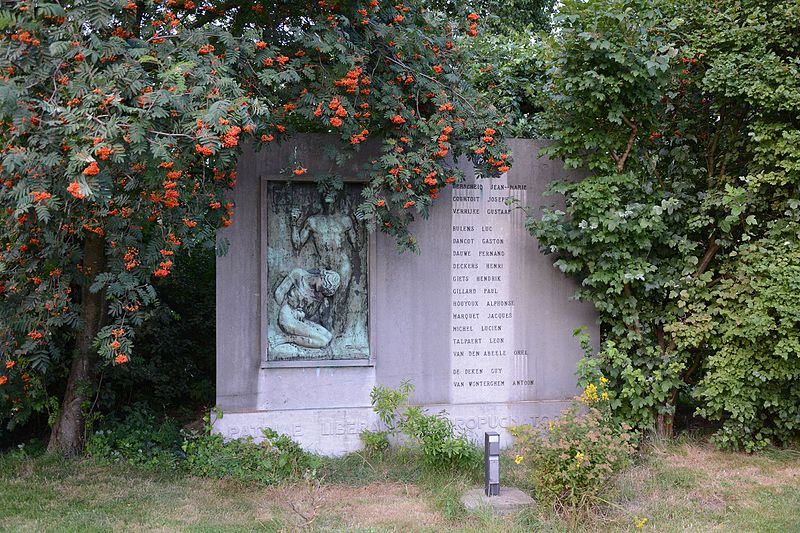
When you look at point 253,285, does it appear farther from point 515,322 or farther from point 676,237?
point 676,237

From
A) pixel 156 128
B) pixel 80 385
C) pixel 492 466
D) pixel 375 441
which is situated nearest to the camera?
pixel 156 128

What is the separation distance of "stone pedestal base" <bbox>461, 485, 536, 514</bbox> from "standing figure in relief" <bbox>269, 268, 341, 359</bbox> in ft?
6.68

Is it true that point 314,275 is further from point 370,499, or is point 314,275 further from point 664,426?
point 664,426

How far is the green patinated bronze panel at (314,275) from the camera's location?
255 inches

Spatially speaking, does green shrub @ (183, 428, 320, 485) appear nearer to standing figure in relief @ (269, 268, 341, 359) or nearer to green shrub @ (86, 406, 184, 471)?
green shrub @ (86, 406, 184, 471)

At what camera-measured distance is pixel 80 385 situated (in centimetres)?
644

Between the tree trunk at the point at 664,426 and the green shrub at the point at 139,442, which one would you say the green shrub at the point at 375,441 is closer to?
the green shrub at the point at 139,442

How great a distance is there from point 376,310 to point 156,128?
2.85 m

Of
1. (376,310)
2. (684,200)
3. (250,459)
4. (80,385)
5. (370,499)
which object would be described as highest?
(684,200)

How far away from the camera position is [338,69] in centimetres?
552

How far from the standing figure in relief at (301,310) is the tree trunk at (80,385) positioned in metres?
1.63

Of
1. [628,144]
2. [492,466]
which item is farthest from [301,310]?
[628,144]

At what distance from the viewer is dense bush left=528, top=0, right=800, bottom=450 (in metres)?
6.14

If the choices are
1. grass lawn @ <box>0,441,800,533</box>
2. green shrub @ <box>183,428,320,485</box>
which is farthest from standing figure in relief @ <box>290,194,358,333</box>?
grass lawn @ <box>0,441,800,533</box>
